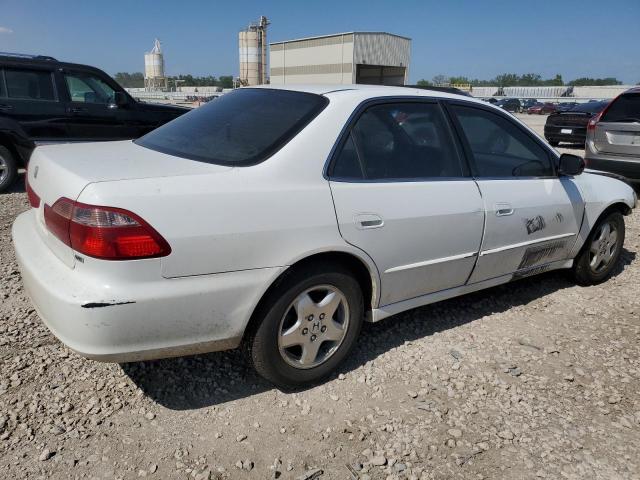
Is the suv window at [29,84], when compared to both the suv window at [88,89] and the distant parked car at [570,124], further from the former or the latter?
the distant parked car at [570,124]

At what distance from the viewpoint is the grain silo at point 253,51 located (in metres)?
72.1

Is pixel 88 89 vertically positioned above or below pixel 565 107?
above

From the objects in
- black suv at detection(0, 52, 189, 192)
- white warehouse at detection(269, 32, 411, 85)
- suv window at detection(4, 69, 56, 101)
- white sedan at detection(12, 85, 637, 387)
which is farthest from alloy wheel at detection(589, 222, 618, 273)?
white warehouse at detection(269, 32, 411, 85)

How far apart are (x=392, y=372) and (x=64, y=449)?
5.62 ft

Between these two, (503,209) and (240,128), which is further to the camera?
(503,209)

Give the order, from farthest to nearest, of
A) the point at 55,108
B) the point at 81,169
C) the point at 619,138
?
the point at 619,138 → the point at 55,108 → the point at 81,169

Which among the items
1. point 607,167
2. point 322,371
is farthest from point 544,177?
point 607,167

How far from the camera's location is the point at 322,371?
9.00 feet

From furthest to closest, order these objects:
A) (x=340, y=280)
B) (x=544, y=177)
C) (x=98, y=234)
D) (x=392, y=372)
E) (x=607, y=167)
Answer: (x=607, y=167) < (x=544, y=177) < (x=392, y=372) < (x=340, y=280) < (x=98, y=234)

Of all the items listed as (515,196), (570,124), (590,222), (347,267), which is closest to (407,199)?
(347,267)

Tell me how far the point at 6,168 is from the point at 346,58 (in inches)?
1887

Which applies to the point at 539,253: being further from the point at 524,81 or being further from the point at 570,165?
the point at 524,81

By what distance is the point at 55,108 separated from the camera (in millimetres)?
7184

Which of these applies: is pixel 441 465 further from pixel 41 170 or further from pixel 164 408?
pixel 41 170
